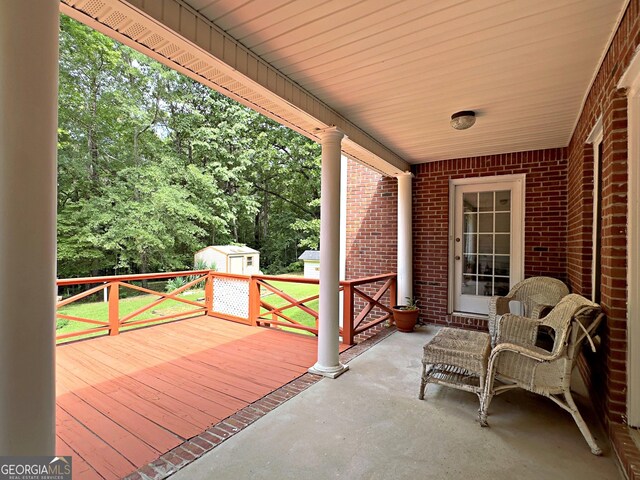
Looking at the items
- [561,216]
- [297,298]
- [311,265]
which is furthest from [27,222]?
[311,265]

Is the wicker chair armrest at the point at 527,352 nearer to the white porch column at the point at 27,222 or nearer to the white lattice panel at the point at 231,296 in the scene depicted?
the white porch column at the point at 27,222

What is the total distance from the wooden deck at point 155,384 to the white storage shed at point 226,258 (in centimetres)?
534

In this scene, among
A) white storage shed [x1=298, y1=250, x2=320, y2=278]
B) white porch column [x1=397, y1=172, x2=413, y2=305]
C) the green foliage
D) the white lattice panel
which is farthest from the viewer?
white storage shed [x1=298, y1=250, x2=320, y2=278]

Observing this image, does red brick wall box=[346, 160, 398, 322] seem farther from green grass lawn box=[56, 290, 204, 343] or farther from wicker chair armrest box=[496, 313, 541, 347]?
green grass lawn box=[56, 290, 204, 343]

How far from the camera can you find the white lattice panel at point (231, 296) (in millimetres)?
5345

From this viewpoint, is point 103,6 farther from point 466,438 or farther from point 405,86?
point 466,438

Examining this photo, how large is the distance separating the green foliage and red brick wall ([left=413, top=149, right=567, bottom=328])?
25.5ft

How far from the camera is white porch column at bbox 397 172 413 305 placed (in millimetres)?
4992

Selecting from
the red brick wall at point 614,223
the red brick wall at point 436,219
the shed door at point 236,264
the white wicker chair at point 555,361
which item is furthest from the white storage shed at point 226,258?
the red brick wall at point 614,223

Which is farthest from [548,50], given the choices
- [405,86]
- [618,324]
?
[618,324]

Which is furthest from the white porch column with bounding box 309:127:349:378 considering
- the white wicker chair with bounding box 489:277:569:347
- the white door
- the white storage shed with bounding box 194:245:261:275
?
the white storage shed with bounding box 194:245:261:275

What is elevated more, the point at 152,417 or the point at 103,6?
the point at 103,6

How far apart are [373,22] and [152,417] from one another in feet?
9.85

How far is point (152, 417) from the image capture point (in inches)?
92.1
